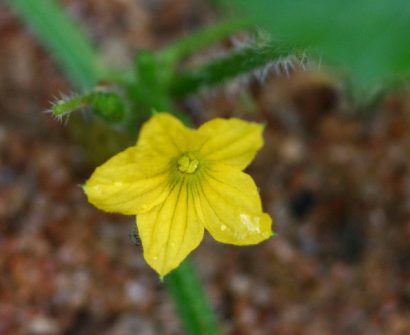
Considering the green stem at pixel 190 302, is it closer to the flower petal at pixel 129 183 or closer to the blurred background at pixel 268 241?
the blurred background at pixel 268 241

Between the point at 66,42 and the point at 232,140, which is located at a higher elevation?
the point at 66,42

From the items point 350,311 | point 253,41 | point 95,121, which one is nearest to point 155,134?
point 253,41

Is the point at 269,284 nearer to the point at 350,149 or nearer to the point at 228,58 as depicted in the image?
the point at 350,149

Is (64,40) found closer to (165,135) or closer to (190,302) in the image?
(190,302)

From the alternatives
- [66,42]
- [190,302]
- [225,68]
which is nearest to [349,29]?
[225,68]

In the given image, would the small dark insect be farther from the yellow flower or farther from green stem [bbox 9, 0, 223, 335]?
green stem [bbox 9, 0, 223, 335]

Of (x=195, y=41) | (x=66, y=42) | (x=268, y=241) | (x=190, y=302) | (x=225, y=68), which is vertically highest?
(x=66, y=42)

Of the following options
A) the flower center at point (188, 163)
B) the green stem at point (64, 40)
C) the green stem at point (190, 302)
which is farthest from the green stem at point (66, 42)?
the flower center at point (188, 163)

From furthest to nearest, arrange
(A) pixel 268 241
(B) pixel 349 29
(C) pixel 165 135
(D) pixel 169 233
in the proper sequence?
1. (A) pixel 268 241
2. (D) pixel 169 233
3. (C) pixel 165 135
4. (B) pixel 349 29
